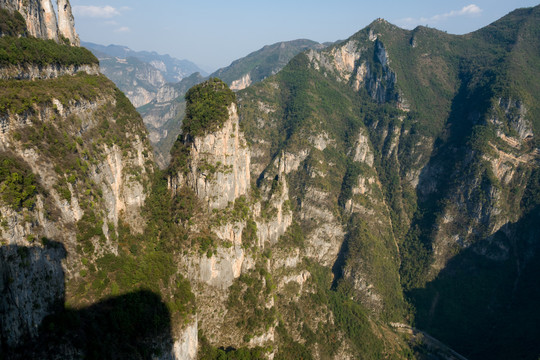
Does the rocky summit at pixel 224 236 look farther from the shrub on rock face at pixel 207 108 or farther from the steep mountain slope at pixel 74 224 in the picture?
the shrub on rock face at pixel 207 108

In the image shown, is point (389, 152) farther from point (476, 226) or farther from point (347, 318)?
point (347, 318)

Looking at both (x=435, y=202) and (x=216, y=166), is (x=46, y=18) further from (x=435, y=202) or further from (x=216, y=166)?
(x=435, y=202)

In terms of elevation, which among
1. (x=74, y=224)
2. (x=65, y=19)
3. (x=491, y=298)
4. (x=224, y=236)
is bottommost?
(x=491, y=298)

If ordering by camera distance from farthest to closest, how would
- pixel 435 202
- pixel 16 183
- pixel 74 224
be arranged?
pixel 435 202 → pixel 74 224 → pixel 16 183

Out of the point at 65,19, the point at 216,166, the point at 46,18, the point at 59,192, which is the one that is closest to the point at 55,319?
the point at 59,192

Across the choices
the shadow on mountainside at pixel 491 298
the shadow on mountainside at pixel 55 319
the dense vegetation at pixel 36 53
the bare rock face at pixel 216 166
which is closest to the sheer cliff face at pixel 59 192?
the shadow on mountainside at pixel 55 319
